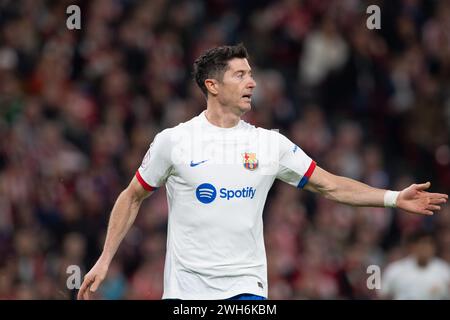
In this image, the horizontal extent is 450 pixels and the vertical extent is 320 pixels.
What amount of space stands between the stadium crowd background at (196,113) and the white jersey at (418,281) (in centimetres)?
68

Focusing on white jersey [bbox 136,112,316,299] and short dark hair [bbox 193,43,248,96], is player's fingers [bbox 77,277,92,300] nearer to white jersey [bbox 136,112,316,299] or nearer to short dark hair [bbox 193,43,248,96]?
white jersey [bbox 136,112,316,299]

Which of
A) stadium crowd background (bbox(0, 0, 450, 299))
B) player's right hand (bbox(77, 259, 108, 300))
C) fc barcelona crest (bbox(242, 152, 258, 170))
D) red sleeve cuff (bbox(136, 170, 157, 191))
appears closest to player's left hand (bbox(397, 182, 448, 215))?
fc barcelona crest (bbox(242, 152, 258, 170))

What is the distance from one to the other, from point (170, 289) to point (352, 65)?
10251 mm

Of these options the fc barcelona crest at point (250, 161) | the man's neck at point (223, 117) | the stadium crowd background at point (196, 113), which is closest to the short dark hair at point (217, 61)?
the man's neck at point (223, 117)

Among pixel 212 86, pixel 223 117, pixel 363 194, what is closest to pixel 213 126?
pixel 223 117

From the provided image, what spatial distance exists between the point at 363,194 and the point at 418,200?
391mm

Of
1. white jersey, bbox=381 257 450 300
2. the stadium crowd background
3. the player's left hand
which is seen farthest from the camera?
the stadium crowd background

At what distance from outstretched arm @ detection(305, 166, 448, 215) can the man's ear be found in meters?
0.89

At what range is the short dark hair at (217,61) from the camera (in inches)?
321

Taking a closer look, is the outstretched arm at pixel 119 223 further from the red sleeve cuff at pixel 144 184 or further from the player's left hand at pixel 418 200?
the player's left hand at pixel 418 200

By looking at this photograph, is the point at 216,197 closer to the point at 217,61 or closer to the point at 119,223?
the point at 119,223

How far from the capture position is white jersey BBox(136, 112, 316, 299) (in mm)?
7664

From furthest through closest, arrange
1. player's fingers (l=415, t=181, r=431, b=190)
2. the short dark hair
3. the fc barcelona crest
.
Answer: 1. the short dark hair
2. the fc barcelona crest
3. player's fingers (l=415, t=181, r=431, b=190)

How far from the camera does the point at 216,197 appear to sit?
7.73 meters
